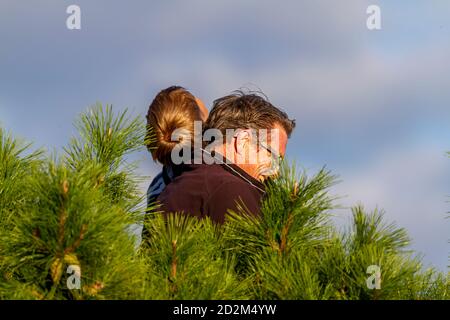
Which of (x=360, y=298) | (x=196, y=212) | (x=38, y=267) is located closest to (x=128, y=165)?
(x=196, y=212)

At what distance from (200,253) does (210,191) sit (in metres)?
1.06

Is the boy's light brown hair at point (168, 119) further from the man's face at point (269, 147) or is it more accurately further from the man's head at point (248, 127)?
the man's face at point (269, 147)

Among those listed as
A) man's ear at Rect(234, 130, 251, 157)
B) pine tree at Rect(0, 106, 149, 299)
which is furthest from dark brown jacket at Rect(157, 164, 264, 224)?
pine tree at Rect(0, 106, 149, 299)

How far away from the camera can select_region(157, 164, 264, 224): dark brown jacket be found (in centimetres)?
348

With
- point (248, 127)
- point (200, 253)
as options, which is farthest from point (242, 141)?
point (200, 253)

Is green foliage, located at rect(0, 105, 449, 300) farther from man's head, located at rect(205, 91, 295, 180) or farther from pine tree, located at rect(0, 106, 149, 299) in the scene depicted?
man's head, located at rect(205, 91, 295, 180)

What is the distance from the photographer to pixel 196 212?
145 inches

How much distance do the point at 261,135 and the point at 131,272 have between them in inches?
62.8

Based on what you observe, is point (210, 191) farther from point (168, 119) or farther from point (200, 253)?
point (200, 253)

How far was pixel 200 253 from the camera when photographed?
2.60 meters

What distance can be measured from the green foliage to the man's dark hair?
106cm

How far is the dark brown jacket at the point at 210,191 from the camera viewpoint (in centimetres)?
348

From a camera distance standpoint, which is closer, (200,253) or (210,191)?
(200,253)

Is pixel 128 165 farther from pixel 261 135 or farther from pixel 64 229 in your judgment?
pixel 64 229
